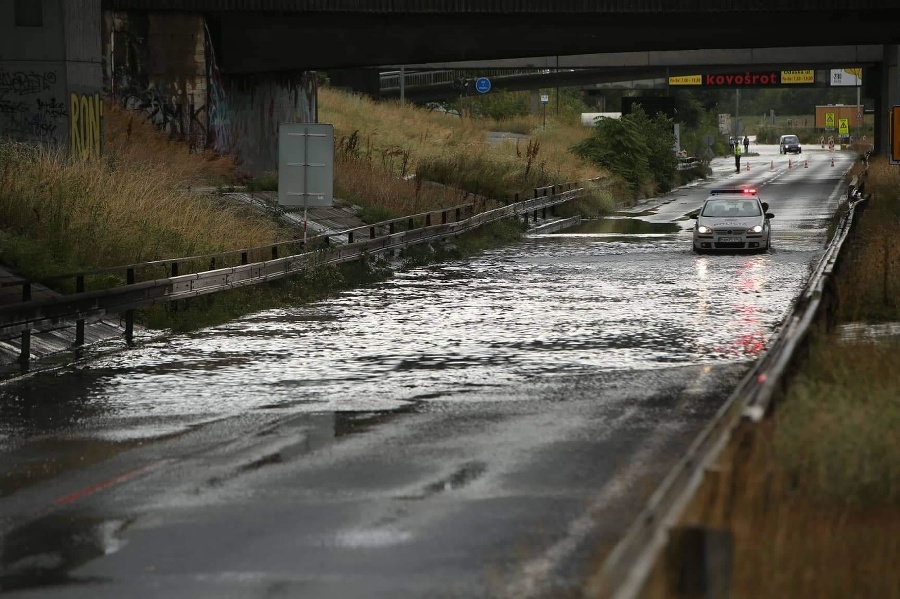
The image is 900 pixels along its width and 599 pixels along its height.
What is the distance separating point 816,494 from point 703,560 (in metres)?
3.57

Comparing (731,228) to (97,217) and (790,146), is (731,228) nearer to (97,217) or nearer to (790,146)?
(97,217)

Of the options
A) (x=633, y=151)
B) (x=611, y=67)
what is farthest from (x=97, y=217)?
(x=611, y=67)

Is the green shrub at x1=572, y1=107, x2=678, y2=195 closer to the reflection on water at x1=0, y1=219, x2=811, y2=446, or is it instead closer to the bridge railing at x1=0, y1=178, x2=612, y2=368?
the bridge railing at x1=0, y1=178, x2=612, y2=368

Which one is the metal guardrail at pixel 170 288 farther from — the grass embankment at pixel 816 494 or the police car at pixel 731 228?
the grass embankment at pixel 816 494

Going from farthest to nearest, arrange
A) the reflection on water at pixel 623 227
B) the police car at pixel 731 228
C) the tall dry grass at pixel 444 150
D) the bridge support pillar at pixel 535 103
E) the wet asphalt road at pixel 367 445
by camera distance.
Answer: the bridge support pillar at pixel 535 103, the tall dry grass at pixel 444 150, the reflection on water at pixel 623 227, the police car at pixel 731 228, the wet asphalt road at pixel 367 445

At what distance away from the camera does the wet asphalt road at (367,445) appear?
334 inches

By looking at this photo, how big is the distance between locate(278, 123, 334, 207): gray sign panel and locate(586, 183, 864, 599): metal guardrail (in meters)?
18.5

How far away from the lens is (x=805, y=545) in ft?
25.1

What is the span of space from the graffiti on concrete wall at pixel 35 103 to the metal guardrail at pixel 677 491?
23.0m

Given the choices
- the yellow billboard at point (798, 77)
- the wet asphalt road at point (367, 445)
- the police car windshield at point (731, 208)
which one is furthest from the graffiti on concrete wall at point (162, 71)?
the yellow billboard at point (798, 77)

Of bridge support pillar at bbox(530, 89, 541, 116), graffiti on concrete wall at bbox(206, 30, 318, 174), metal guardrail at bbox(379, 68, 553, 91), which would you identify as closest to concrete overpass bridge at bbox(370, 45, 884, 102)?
metal guardrail at bbox(379, 68, 553, 91)

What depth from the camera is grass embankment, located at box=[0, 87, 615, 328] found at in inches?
951

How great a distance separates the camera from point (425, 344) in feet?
62.7

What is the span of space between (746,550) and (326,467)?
4.65m
